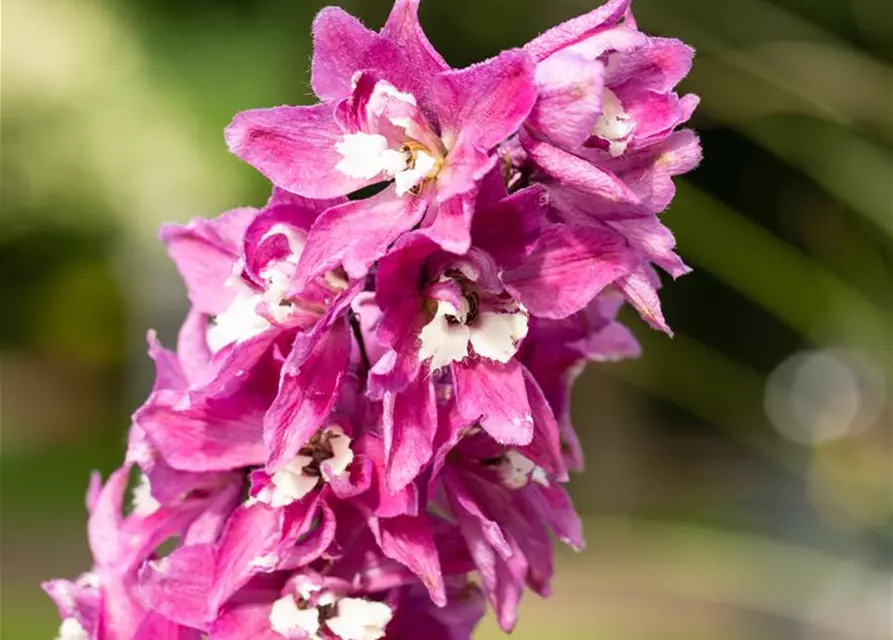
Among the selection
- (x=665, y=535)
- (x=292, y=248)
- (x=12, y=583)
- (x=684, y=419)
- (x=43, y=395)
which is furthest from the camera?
(x=43, y=395)

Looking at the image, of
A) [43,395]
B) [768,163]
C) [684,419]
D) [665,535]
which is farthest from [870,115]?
[43,395]

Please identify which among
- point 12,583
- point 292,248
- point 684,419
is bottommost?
point 684,419

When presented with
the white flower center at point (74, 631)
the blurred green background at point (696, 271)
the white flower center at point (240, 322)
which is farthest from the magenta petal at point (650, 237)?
the blurred green background at point (696, 271)

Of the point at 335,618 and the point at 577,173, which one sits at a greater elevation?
the point at 577,173

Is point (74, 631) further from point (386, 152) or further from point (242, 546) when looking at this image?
point (386, 152)

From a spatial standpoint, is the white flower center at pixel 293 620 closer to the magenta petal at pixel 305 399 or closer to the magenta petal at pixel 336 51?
the magenta petal at pixel 305 399

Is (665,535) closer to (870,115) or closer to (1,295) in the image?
(870,115)

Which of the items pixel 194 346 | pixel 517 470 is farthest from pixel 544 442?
pixel 194 346
